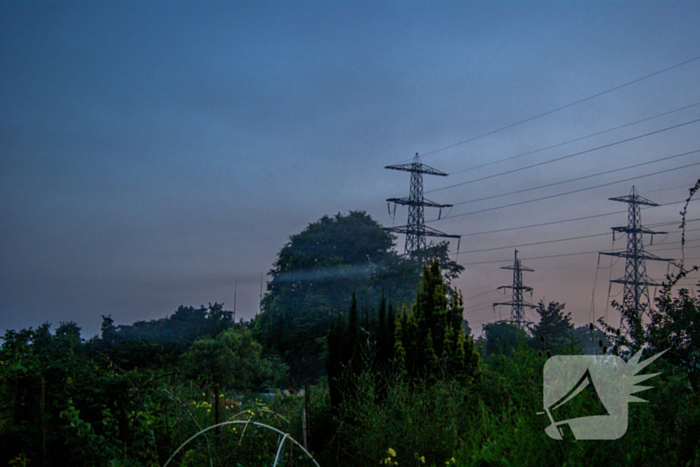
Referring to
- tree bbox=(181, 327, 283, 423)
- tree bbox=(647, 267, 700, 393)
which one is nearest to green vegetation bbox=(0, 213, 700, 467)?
tree bbox=(647, 267, 700, 393)

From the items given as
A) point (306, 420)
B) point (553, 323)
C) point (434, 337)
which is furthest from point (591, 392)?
point (553, 323)

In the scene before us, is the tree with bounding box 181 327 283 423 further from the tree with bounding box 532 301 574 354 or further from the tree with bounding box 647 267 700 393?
the tree with bounding box 647 267 700 393

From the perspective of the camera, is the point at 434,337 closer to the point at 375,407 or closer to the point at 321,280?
the point at 375,407

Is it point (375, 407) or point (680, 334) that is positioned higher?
point (680, 334)

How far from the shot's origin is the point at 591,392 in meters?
4.41

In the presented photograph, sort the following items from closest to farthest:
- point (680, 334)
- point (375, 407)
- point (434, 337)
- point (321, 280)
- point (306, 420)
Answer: point (680, 334) < point (375, 407) < point (306, 420) < point (434, 337) < point (321, 280)

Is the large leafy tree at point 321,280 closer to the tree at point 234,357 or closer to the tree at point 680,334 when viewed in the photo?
the tree at point 234,357

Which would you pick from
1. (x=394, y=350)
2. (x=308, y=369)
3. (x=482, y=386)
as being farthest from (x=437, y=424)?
(x=308, y=369)

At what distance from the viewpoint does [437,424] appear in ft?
17.0

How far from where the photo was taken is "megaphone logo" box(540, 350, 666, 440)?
12.0 ft

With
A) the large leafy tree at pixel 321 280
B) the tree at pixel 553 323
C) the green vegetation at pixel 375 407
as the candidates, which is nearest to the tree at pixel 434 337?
the green vegetation at pixel 375 407

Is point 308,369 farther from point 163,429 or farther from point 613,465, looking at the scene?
point 613,465

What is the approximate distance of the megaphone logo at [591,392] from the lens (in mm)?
3660

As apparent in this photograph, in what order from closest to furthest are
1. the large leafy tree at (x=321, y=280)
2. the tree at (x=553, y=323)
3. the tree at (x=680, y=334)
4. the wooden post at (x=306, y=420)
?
the tree at (x=680, y=334) → the wooden post at (x=306, y=420) → the tree at (x=553, y=323) → the large leafy tree at (x=321, y=280)
